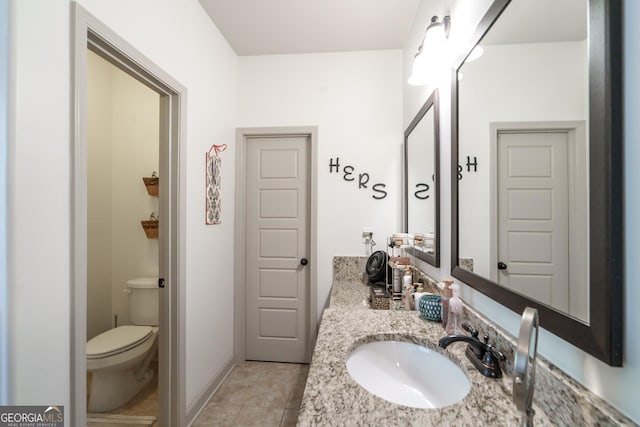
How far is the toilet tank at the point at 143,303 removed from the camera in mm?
2180

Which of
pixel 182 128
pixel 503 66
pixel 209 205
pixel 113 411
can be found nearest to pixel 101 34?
pixel 182 128

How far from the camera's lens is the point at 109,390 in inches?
69.9

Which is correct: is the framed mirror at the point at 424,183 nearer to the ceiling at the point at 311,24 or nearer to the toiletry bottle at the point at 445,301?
the toiletry bottle at the point at 445,301

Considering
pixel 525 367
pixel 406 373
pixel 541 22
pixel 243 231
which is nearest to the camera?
pixel 525 367

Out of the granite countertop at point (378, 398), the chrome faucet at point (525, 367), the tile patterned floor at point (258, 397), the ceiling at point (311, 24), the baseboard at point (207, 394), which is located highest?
the ceiling at point (311, 24)

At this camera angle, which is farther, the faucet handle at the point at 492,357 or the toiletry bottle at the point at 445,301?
the toiletry bottle at the point at 445,301

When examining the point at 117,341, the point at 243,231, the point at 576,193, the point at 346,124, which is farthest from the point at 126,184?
the point at 576,193

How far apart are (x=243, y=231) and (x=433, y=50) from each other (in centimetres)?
197

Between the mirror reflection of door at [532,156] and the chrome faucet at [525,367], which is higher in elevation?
the mirror reflection of door at [532,156]

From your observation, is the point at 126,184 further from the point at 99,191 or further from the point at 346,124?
the point at 346,124

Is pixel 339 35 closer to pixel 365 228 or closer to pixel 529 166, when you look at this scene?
pixel 365 228

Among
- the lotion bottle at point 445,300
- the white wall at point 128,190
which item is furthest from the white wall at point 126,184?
the lotion bottle at point 445,300

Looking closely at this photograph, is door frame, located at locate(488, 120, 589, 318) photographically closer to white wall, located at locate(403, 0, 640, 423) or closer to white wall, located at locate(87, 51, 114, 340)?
white wall, located at locate(403, 0, 640, 423)

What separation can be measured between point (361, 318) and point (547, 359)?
0.68m
